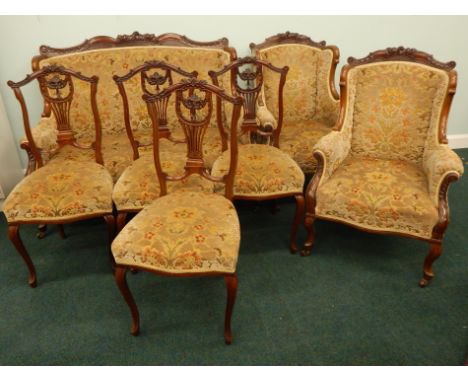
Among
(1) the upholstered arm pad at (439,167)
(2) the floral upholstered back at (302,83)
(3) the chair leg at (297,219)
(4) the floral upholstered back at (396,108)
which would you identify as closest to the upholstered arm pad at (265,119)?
(2) the floral upholstered back at (302,83)

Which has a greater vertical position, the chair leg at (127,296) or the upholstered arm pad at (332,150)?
the upholstered arm pad at (332,150)

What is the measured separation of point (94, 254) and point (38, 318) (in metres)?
0.50

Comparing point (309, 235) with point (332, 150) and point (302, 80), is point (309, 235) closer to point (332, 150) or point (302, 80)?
point (332, 150)

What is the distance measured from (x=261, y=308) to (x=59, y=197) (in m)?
1.12

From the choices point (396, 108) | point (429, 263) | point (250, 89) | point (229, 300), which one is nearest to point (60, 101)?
point (250, 89)

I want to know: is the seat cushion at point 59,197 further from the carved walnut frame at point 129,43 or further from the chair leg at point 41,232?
the carved walnut frame at point 129,43

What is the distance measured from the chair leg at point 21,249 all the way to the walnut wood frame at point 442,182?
4.83 feet

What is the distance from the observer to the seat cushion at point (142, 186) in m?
1.84

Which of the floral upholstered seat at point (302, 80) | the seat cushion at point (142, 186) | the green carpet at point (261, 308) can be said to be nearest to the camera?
the green carpet at point (261, 308)

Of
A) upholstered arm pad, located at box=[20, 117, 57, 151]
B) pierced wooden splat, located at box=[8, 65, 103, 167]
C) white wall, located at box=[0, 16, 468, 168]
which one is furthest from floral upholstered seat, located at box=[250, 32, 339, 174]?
upholstered arm pad, located at box=[20, 117, 57, 151]

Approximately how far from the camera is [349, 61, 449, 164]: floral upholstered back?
2.03 metres

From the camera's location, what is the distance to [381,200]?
181 centimetres
